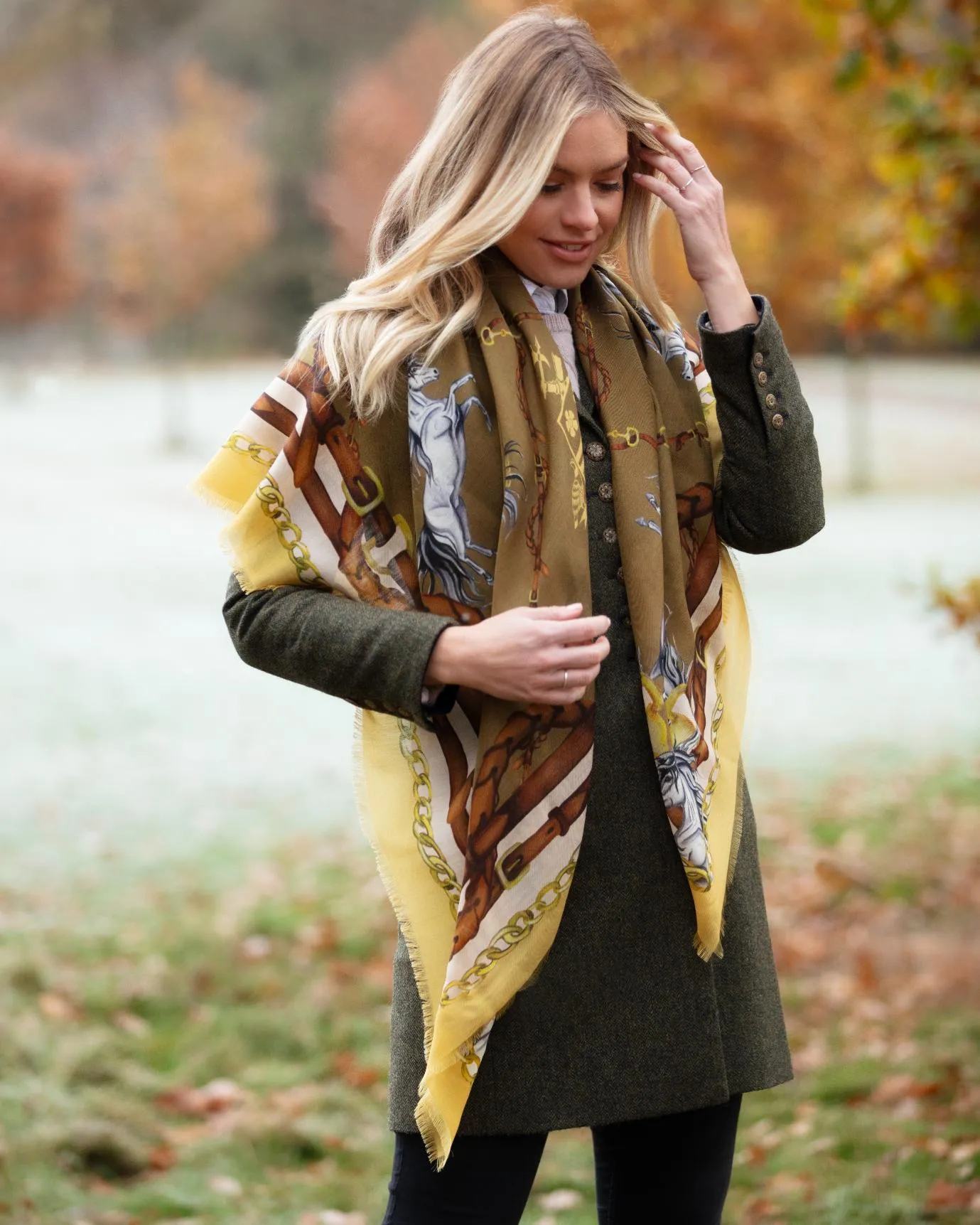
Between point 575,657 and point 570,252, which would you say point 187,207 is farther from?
point 575,657

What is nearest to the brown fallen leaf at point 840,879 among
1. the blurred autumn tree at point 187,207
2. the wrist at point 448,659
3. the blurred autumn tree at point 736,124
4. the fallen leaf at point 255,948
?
the fallen leaf at point 255,948

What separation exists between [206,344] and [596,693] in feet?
77.7

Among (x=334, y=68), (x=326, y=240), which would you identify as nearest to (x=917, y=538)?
(x=326, y=240)

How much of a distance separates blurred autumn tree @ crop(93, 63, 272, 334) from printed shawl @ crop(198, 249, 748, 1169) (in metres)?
20.6

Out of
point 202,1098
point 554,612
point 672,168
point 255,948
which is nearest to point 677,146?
point 672,168

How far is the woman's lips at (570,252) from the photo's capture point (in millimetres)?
1816

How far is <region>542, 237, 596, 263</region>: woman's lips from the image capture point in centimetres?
182

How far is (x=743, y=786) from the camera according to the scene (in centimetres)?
199

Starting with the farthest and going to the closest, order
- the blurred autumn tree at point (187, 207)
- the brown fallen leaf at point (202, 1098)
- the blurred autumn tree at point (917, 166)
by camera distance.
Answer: the blurred autumn tree at point (187, 207), the brown fallen leaf at point (202, 1098), the blurred autumn tree at point (917, 166)

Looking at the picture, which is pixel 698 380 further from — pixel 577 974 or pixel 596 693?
pixel 577 974

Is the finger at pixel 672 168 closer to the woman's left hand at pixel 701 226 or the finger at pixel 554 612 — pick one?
the woman's left hand at pixel 701 226

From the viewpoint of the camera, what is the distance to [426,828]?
1823 mm

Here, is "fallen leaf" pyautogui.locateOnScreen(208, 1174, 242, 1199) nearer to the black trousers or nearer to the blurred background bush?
the black trousers

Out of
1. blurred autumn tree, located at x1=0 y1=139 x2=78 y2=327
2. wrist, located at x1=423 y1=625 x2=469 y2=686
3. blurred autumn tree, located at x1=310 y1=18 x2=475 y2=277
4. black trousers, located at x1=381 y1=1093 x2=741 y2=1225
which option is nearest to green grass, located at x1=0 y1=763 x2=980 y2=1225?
black trousers, located at x1=381 y1=1093 x2=741 y2=1225
